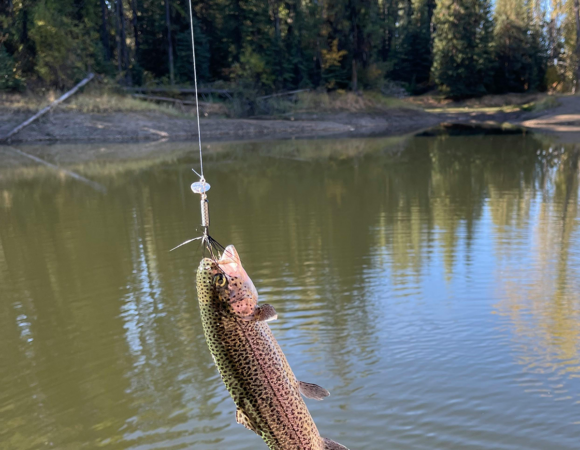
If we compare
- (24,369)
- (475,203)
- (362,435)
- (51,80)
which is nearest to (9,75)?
(51,80)

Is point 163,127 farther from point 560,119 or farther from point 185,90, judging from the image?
point 560,119

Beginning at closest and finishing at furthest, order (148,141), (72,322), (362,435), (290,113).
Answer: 1. (362,435)
2. (72,322)
3. (148,141)
4. (290,113)

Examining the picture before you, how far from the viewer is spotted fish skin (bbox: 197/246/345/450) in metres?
2.32

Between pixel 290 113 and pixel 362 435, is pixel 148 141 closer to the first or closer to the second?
pixel 290 113

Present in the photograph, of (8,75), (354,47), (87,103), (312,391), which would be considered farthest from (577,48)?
(312,391)

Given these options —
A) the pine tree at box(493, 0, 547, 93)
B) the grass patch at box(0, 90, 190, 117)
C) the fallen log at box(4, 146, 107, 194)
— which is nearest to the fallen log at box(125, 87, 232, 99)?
the grass patch at box(0, 90, 190, 117)

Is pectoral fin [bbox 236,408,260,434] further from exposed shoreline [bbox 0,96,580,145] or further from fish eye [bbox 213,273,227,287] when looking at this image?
exposed shoreline [bbox 0,96,580,145]

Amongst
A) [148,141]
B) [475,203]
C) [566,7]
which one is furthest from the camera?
[566,7]

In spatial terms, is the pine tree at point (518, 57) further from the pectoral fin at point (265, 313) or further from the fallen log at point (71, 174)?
the pectoral fin at point (265, 313)

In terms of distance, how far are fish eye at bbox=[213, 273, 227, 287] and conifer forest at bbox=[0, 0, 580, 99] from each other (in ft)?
127

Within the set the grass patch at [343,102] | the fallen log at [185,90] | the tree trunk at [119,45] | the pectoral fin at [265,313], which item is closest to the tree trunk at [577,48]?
the grass patch at [343,102]

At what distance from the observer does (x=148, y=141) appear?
113 ft

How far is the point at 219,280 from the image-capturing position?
2285 millimetres

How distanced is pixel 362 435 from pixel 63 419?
9.82 feet
